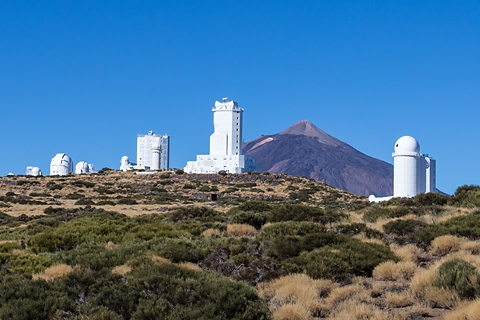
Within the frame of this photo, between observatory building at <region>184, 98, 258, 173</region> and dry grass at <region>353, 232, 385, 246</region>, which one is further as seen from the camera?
observatory building at <region>184, 98, 258, 173</region>

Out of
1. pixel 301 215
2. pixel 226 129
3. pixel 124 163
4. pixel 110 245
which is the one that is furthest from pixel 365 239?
pixel 124 163

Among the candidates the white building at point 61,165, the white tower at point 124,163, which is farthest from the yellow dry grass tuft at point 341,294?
the white tower at point 124,163

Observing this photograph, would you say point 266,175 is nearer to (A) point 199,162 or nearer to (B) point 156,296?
(A) point 199,162

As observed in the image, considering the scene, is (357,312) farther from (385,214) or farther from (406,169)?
(406,169)

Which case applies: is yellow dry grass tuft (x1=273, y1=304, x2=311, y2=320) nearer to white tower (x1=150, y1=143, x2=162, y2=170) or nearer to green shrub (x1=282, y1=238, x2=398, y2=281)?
green shrub (x1=282, y1=238, x2=398, y2=281)

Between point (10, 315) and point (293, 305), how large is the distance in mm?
3678

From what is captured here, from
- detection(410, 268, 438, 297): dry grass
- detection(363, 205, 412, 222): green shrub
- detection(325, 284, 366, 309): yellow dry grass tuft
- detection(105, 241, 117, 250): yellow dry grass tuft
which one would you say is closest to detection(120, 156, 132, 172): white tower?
detection(363, 205, 412, 222): green shrub

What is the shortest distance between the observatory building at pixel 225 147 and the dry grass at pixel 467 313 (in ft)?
201

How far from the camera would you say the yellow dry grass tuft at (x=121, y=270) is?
10.3 m

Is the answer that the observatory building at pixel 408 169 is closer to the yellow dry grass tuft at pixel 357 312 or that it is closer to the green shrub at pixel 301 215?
the green shrub at pixel 301 215

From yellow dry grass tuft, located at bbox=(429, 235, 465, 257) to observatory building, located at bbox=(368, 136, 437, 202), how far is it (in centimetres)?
2495

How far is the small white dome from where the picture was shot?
38562mm

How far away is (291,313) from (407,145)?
32.1 meters

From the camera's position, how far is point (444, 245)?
40.1ft
